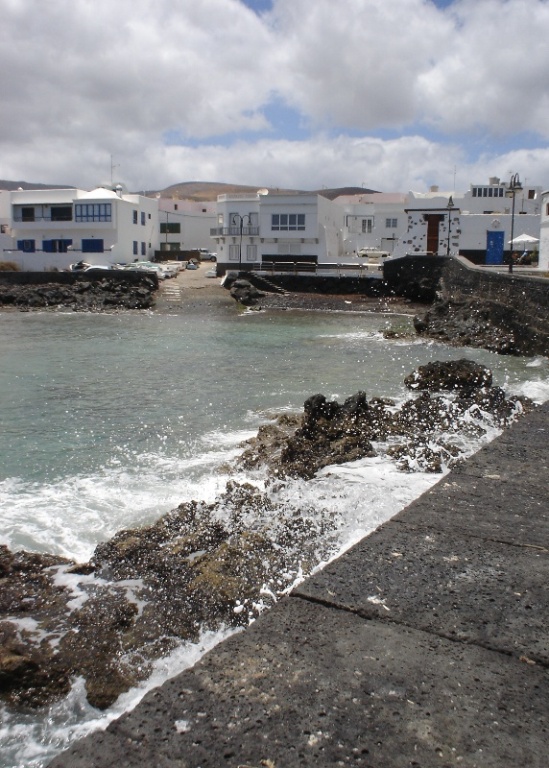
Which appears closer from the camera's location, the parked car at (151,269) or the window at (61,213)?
the parked car at (151,269)

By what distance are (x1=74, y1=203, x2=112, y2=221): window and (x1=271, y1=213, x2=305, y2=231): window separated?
1415 centimetres

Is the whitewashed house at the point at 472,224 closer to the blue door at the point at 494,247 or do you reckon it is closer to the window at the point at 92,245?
the blue door at the point at 494,247

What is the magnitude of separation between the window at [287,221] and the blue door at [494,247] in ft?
44.4

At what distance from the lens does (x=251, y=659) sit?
239 centimetres

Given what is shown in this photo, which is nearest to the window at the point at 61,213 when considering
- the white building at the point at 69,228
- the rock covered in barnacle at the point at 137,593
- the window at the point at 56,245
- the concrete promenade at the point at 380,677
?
the white building at the point at 69,228

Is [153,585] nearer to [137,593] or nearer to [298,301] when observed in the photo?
[137,593]

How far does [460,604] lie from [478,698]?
0.59m

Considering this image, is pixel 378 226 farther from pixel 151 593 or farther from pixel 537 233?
pixel 151 593

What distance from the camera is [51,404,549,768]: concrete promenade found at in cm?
195

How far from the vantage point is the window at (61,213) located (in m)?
56.5

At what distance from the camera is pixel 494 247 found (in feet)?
157

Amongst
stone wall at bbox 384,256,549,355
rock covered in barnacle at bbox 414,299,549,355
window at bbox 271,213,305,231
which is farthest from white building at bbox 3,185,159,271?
rock covered in barnacle at bbox 414,299,549,355

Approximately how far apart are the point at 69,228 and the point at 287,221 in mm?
18817

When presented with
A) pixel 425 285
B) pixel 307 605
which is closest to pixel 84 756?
pixel 307 605
